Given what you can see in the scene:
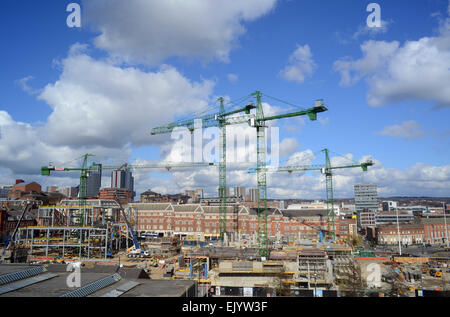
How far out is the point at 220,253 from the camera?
45312 mm

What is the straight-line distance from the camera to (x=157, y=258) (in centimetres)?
5234

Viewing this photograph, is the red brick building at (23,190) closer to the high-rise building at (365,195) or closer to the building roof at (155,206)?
the building roof at (155,206)

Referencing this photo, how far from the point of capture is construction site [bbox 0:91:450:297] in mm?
26953

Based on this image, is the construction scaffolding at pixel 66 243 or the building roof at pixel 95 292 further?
the construction scaffolding at pixel 66 243

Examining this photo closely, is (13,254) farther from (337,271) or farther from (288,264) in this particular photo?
(337,271)

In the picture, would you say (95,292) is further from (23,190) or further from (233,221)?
(23,190)

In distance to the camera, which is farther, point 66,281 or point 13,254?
point 13,254

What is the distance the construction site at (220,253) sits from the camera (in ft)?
88.4

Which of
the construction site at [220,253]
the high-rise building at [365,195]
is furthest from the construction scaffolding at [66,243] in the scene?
the high-rise building at [365,195]
